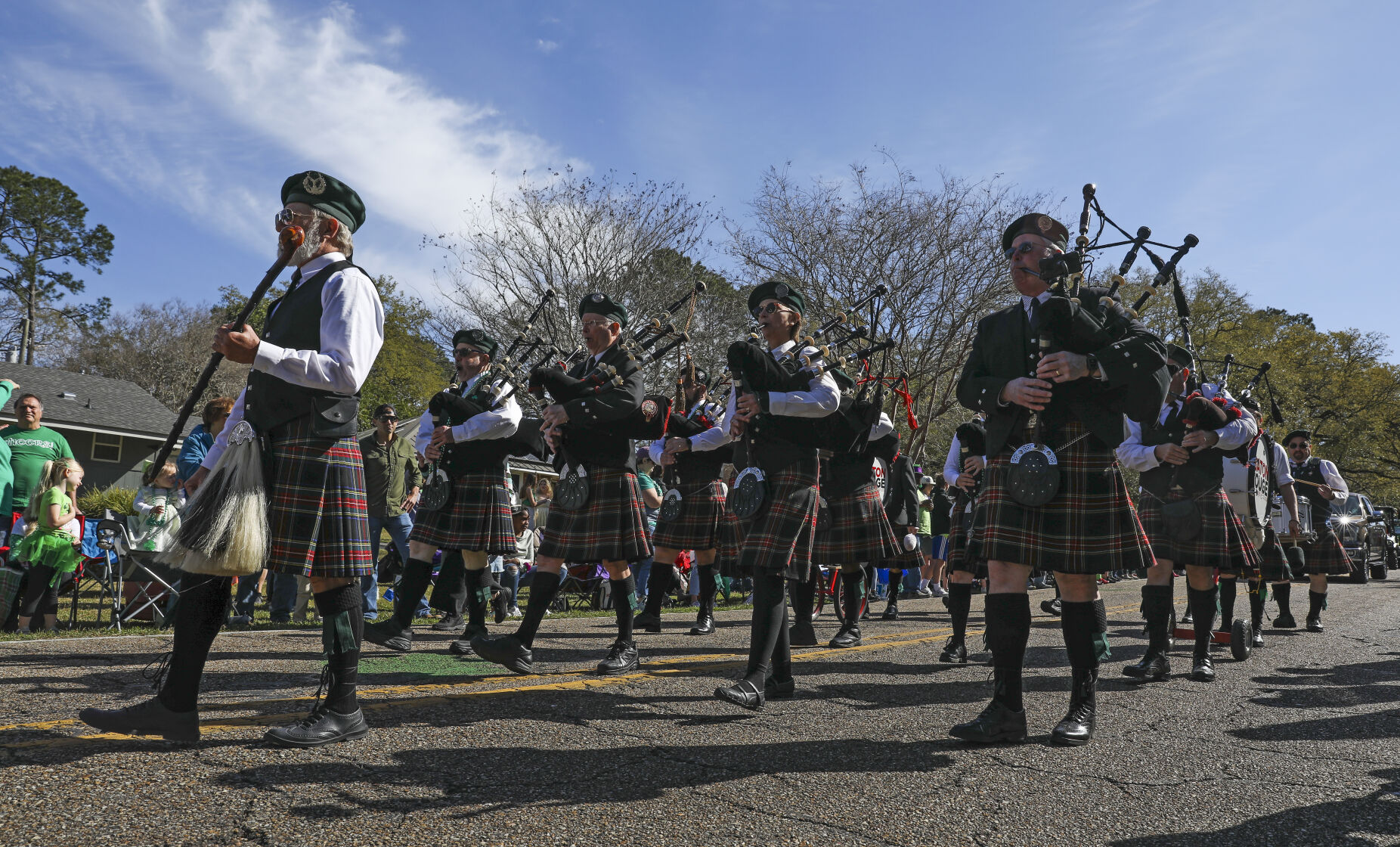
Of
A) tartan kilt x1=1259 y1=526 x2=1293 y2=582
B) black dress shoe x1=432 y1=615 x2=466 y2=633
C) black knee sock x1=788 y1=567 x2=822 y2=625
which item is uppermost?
tartan kilt x1=1259 y1=526 x2=1293 y2=582

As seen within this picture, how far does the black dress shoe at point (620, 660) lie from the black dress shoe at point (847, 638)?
187cm

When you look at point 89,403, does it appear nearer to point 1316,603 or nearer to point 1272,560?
point 1272,560

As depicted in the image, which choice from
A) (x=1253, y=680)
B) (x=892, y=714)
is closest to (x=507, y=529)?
(x=892, y=714)

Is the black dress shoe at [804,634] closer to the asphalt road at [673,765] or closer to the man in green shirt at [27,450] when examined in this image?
the asphalt road at [673,765]

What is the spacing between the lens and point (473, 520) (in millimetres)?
5496

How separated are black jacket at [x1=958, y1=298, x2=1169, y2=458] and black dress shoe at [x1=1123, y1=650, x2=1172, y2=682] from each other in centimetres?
219

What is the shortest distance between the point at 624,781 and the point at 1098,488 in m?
2.00

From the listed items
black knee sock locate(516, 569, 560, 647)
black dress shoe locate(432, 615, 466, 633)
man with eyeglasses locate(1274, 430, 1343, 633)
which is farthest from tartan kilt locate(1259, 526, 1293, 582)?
black dress shoe locate(432, 615, 466, 633)

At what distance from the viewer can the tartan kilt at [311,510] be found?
298 cm

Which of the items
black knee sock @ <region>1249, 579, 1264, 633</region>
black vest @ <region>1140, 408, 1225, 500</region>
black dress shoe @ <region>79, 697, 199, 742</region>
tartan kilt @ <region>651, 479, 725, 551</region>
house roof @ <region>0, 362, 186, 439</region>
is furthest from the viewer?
house roof @ <region>0, 362, 186, 439</region>

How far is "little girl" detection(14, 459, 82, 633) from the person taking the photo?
22.0 ft

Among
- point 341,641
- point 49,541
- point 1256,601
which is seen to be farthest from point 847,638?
point 49,541

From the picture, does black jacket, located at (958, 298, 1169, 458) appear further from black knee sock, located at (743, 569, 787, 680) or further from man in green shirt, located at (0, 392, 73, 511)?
man in green shirt, located at (0, 392, 73, 511)

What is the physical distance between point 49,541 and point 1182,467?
773 cm
